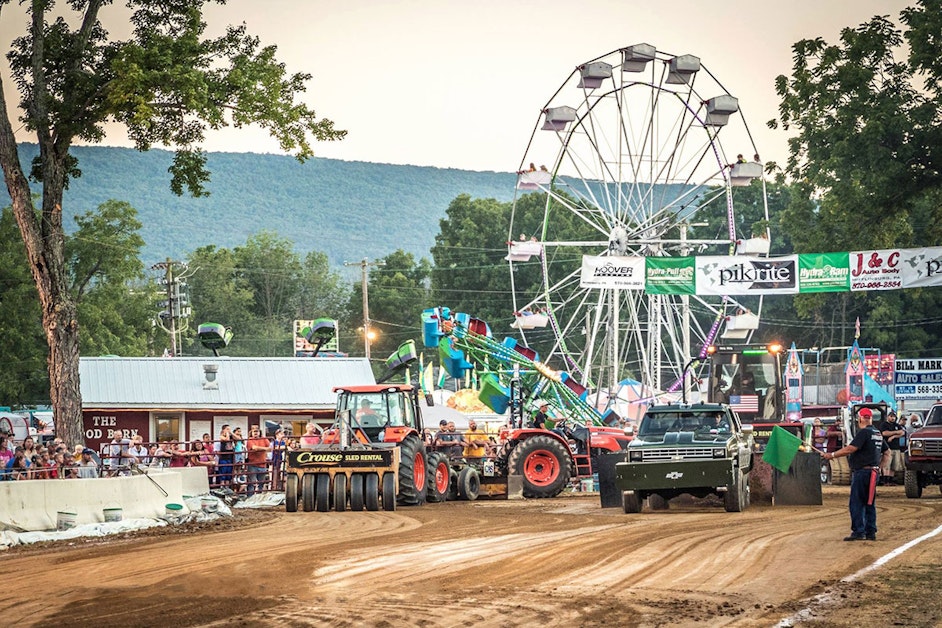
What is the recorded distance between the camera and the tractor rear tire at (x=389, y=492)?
22875mm

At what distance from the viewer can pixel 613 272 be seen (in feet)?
125

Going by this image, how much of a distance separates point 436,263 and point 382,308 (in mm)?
5317

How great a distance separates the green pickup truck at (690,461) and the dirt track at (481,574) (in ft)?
3.61

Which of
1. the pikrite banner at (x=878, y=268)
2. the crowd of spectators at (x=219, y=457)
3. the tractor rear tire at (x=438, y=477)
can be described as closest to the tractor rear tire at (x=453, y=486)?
the tractor rear tire at (x=438, y=477)

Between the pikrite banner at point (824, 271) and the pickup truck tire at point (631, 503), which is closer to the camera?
the pickup truck tire at point (631, 503)

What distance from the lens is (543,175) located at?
4438 cm

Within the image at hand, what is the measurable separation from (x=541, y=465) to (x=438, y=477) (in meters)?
2.56

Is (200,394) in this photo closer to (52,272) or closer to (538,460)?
(52,272)

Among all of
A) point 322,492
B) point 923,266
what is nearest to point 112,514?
point 322,492

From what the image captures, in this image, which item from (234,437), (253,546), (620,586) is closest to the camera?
(620,586)

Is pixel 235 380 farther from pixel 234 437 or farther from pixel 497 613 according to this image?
pixel 497 613

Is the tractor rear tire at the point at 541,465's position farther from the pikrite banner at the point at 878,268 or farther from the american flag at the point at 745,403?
the pikrite banner at the point at 878,268

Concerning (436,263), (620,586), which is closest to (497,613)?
(620,586)

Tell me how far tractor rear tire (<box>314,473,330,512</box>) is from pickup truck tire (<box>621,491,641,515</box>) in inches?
206
